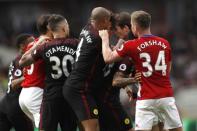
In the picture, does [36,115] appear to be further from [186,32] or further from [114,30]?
[186,32]

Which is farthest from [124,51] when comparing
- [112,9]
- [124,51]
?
[112,9]

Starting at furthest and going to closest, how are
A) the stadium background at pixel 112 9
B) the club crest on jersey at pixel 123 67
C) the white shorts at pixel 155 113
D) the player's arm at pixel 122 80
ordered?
the stadium background at pixel 112 9, the club crest on jersey at pixel 123 67, the player's arm at pixel 122 80, the white shorts at pixel 155 113

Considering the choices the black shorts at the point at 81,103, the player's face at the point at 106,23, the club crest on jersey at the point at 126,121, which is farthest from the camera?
the club crest on jersey at the point at 126,121

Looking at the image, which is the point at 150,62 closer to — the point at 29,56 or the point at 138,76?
the point at 138,76

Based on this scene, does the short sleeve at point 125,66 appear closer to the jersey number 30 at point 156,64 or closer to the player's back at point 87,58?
the player's back at point 87,58

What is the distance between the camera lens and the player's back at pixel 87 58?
39.0 feet

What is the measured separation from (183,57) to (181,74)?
3.48 ft

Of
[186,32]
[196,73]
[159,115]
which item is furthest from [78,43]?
[186,32]

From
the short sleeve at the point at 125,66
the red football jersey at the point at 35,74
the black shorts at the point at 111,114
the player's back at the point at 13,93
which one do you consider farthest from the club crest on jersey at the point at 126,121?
the player's back at the point at 13,93

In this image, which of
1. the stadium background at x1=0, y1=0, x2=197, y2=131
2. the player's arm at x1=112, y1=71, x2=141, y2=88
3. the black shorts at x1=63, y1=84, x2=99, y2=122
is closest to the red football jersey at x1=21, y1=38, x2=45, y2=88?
the black shorts at x1=63, y1=84, x2=99, y2=122

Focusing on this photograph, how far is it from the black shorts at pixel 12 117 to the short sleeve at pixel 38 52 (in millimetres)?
1572

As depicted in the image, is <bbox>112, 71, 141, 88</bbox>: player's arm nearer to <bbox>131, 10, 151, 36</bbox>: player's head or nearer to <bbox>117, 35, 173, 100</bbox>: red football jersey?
<bbox>117, 35, 173, 100</bbox>: red football jersey

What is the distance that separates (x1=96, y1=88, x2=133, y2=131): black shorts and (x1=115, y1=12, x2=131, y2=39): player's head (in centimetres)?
85

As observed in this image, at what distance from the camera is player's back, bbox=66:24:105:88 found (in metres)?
11.9
